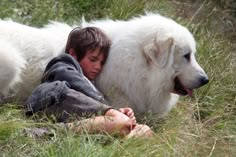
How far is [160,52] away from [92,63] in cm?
62

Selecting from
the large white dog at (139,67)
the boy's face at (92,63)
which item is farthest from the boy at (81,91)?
the large white dog at (139,67)

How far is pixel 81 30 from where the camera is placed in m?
5.95

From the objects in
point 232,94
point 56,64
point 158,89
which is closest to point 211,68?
point 232,94

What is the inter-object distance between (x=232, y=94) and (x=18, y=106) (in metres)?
2.74

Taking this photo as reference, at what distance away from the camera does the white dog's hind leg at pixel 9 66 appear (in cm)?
578

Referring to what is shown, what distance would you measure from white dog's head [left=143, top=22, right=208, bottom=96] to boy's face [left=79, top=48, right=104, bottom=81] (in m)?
0.42

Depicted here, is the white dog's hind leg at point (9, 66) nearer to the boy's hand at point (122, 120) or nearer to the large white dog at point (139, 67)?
the large white dog at point (139, 67)

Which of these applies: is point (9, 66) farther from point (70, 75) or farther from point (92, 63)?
point (92, 63)

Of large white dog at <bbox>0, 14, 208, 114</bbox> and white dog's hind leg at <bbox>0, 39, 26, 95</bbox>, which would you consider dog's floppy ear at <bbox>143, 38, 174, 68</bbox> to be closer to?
large white dog at <bbox>0, 14, 208, 114</bbox>

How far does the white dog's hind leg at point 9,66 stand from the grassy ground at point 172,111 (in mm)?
197

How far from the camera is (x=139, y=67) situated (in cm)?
589

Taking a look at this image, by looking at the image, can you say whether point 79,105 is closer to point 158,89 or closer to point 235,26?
point 158,89

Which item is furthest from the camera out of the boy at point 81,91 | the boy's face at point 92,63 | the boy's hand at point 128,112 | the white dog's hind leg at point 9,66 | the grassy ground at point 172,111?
the boy's face at point 92,63

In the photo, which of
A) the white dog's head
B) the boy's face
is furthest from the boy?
the white dog's head
